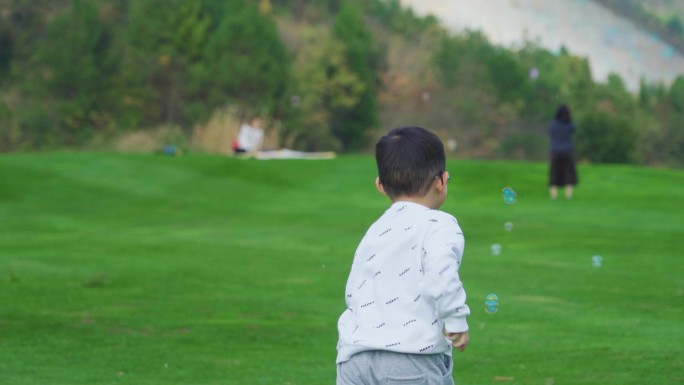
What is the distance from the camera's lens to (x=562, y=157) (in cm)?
2444

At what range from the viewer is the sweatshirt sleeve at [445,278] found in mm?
4336

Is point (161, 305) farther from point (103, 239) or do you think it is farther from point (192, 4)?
point (192, 4)

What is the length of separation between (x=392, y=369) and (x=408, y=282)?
0.30m

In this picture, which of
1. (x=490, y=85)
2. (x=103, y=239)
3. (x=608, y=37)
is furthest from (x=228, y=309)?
(x=608, y=37)

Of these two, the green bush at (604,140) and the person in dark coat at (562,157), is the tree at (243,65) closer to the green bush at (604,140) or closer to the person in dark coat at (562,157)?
the green bush at (604,140)

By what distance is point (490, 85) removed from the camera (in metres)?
73.3

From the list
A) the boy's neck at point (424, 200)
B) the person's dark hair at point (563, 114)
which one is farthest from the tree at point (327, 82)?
the boy's neck at point (424, 200)

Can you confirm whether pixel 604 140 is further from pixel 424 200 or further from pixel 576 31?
pixel 424 200

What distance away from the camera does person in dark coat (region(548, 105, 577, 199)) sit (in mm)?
24422

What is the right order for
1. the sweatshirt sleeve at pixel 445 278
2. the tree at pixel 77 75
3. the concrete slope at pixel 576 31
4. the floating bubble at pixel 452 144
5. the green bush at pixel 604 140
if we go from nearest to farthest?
the sweatshirt sleeve at pixel 445 278, the green bush at pixel 604 140, the tree at pixel 77 75, the floating bubble at pixel 452 144, the concrete slope at pixel 576 31

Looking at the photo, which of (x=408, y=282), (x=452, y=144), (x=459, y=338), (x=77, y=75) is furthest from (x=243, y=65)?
(x=459, y=338)

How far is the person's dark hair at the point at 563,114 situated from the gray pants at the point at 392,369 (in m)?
20.4

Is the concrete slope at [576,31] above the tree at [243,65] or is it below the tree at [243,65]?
above

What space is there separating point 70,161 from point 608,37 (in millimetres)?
71597
